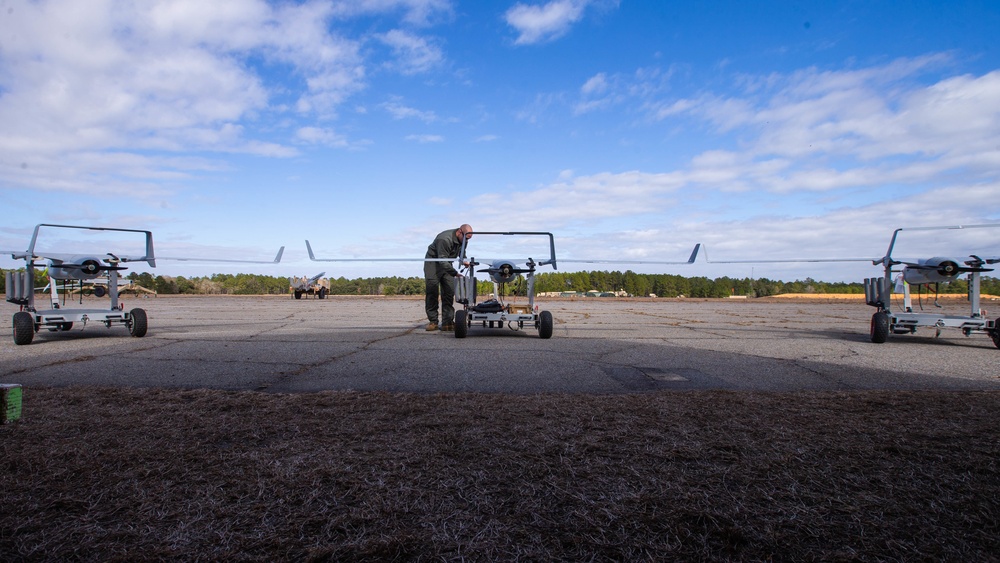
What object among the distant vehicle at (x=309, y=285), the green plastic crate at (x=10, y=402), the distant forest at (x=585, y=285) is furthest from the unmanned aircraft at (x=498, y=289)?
the distant forest at (x=585, y=285)

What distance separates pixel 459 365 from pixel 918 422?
4.78 metres

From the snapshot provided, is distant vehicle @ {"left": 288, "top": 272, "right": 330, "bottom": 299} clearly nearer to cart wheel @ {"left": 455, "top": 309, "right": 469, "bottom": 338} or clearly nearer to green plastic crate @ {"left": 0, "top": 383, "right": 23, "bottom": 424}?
cart wheel @ {"left": 455, "top": 309, "right": 469, "bottom": 338}

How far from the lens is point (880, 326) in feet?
34.4

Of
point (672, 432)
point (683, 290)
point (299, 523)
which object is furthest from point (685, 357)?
point (683, 290)

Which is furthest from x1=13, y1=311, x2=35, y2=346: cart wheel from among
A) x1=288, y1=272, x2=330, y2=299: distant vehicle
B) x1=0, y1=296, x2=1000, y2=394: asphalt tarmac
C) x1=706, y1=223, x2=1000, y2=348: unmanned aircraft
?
x1=288, y1=272, x2=330, y2=299: distant vehicle

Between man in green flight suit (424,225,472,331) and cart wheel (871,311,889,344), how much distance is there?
8251 mm

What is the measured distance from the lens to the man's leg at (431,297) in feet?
40.2

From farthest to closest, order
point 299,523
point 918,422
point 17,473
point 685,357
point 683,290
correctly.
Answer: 1. point 683,290
2. point 685,357
3. point 918,422
4. point 17,473
5. point 299,523

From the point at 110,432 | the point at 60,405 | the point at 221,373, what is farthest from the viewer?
the point at 221,373

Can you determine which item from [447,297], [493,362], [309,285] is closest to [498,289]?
[447,297]

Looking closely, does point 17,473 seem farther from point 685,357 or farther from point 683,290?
point 683,290

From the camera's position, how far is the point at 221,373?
6.35 meters

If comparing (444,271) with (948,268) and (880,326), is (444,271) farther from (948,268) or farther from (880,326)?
(948,268)

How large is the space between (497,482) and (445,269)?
9.27 m
